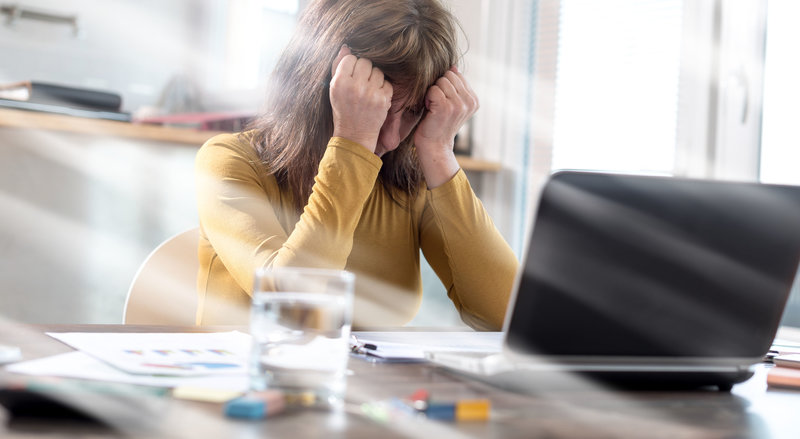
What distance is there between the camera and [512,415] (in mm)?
554

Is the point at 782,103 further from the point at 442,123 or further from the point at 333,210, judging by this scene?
the point at 333,210

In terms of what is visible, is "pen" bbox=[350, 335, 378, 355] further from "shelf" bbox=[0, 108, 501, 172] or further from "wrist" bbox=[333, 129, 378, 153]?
"shelf" bbox=[0, 108, 501, 172]

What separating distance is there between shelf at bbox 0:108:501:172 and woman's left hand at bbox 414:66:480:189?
857 mm

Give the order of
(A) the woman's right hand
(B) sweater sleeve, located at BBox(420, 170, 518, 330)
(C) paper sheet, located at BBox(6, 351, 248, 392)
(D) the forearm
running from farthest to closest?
(B) sweater sleeve, located at BBox(420, 170, 518, 330)
(A) the woman's right hand
(D) the forearm
(C) paper sheet, located at BBox(6, 351, 248, 392)

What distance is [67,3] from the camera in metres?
3.03

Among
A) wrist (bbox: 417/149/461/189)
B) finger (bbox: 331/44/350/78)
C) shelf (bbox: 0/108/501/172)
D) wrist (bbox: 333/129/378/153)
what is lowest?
wrist (bbox: 417/149/461/189)

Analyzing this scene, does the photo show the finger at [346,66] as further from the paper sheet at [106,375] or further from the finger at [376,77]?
the paper sheet at [106,375]

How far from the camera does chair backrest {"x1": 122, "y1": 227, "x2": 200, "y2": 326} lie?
1191mm

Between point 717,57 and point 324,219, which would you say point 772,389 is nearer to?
point 324,219

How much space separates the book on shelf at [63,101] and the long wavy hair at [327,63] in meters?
0.71

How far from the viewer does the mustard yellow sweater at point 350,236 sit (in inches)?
44.6

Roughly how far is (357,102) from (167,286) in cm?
43

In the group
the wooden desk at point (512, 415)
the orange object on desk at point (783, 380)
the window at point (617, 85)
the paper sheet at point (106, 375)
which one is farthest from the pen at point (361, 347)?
the window at point (617, 85)

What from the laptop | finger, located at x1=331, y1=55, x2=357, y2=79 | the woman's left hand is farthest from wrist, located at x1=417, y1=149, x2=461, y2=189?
the laptop
